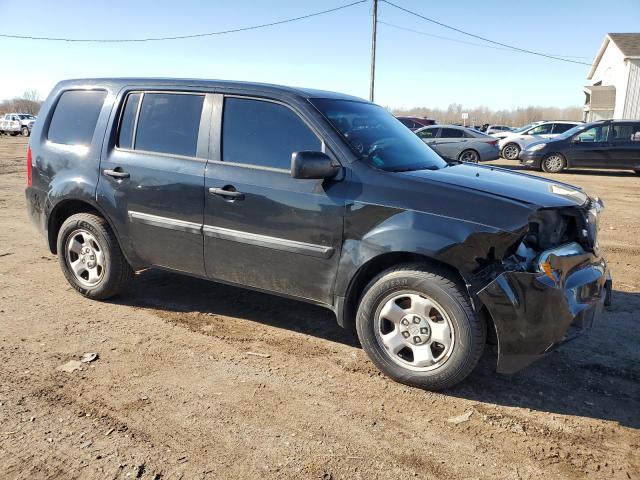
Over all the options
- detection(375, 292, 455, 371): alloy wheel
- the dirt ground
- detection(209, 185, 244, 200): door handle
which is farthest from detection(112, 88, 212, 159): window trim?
detection(375, 292, 455, 371): alloy wheel

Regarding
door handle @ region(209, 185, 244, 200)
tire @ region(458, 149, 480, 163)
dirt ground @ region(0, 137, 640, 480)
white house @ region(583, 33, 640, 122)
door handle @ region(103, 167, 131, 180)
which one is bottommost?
dirt ground @ region(0, 137, 640, 480)

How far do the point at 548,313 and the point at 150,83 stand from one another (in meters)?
3.56

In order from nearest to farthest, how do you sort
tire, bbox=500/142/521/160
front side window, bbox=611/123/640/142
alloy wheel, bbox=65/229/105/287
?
alloy wheel, bbox=65/229/105/287 → front side window, bbox=611/123/640/142 → tire, bbox=500/142/521/160

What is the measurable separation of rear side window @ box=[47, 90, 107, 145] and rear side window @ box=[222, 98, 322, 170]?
56.4 inches

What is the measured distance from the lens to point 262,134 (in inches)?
155

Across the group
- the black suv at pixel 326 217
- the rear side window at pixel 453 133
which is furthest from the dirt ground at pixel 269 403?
the rear side window at pixel 453 133

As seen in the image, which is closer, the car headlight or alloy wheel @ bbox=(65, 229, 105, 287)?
alloy wheel @ bbox=(65, 229, 105, 287)

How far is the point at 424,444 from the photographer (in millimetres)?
2855

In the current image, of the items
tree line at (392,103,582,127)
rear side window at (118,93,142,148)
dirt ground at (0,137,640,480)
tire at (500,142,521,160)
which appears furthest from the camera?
tree line at (392,103,582,127)

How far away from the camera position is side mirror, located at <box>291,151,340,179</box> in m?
3.41

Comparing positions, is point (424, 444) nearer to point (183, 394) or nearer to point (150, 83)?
point (183, 394)

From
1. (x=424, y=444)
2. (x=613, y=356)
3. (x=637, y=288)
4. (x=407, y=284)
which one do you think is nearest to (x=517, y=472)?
(x=424, y=444)

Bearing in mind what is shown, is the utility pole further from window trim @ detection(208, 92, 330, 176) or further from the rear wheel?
window trim @ detection(208, 92, 330, 176)

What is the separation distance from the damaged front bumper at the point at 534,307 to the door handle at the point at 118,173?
296 centimetres
